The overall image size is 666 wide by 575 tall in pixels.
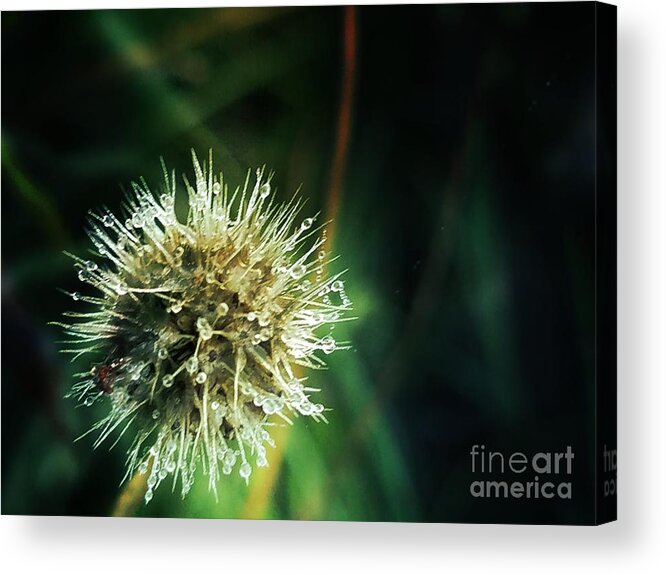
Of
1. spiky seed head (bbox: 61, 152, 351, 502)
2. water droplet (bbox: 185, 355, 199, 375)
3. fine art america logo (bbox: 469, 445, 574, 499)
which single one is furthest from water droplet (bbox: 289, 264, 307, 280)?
fine art america logo (bbox: 469, 445, 574, 499)

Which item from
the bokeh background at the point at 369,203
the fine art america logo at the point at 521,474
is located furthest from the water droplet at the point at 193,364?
the fine art america logo at the point at 521,474

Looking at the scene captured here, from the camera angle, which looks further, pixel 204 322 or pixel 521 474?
pixel 204 322

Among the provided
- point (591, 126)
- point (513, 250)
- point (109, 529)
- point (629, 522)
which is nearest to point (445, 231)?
point (513, 250)

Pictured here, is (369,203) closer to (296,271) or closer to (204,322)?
(296,271)

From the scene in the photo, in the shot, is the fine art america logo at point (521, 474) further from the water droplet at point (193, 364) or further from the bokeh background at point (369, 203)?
the water droplet at point (193, 364)

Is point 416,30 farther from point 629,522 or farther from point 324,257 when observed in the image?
point 629,522

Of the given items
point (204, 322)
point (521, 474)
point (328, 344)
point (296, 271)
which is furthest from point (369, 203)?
point (521, 474)
